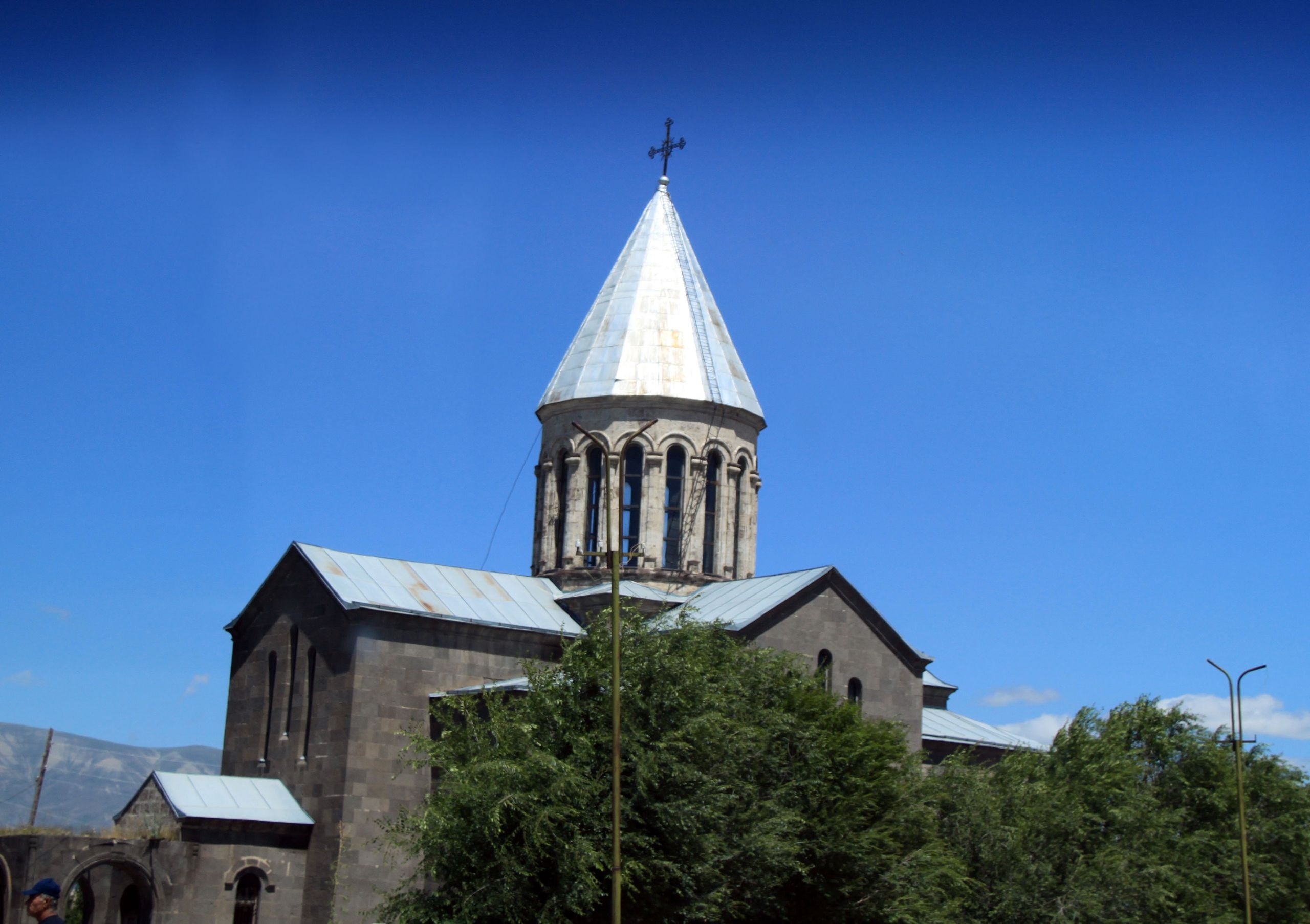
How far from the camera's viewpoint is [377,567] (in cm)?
3116

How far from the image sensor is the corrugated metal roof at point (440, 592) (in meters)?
29.6

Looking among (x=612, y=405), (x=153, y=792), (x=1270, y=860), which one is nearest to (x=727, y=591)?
(x=612, y=405)

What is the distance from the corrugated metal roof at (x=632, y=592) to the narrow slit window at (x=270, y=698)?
6.23 m

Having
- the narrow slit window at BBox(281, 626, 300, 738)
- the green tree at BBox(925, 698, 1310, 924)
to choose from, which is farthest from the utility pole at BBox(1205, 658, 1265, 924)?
the narrow slit window at BBox(281, 626, 300, 738)

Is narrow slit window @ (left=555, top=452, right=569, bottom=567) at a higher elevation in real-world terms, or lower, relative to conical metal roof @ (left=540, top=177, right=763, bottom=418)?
lower

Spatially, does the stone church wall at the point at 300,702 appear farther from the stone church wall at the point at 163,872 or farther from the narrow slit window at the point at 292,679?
the stone church wall at the point at 163,872

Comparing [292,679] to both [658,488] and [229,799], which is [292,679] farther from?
[658,488]

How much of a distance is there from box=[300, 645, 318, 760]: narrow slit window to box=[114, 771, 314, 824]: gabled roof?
837 millimetres

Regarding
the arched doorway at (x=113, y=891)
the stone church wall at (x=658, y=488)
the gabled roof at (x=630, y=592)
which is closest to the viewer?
the arched doorway at (x=113, y=891)

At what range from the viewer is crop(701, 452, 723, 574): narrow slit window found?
1375 inches

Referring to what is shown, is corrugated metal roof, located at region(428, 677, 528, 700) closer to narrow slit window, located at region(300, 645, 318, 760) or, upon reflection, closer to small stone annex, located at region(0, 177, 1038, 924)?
small stone annex, located at region(0, 177, 1038, 924)

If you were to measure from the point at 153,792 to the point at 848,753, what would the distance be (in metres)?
12.8

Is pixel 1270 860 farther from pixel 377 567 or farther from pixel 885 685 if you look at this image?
pixel 377 567

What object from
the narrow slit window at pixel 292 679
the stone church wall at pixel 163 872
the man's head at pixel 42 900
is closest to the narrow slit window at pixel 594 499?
the narrow slit window at pixel 292 679
